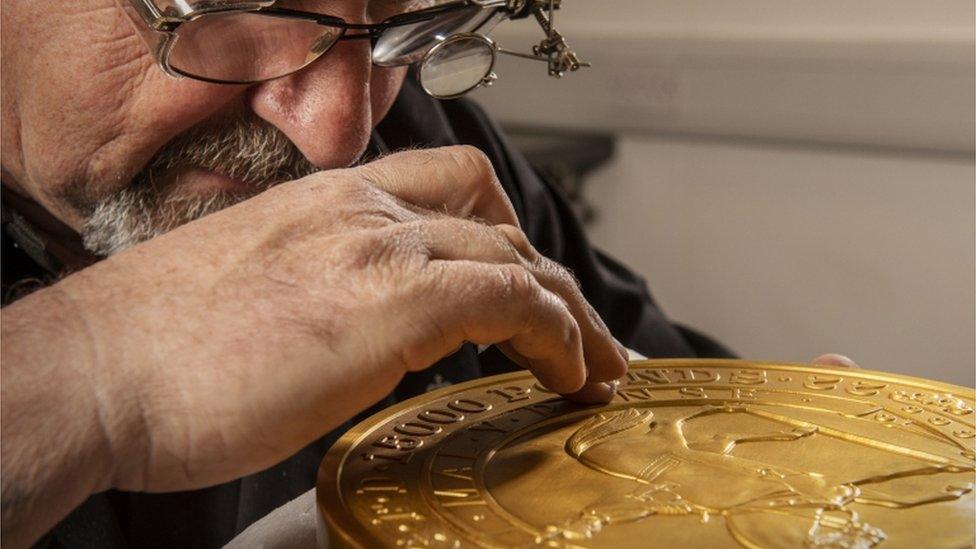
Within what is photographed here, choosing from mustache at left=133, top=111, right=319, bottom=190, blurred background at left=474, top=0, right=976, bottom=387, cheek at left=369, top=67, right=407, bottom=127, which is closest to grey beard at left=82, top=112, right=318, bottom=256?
mustache at left=133, top=111, right=319, bottom=190

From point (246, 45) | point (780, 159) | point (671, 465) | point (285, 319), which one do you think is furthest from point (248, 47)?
point (780, 159)

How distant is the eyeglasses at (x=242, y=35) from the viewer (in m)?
0.84

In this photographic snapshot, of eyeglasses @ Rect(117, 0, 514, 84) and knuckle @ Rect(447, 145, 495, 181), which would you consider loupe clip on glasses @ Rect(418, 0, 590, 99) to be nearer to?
eyeglasses @ Rect(117, 0, 514, 84)

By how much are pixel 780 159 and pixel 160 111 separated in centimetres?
149

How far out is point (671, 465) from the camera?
26.0 inches

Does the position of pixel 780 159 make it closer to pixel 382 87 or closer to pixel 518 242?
pixel 382 87

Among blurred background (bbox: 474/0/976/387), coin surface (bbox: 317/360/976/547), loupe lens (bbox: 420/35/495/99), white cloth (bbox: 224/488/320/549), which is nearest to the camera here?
coin surface (bbox: 317/360/976/547)

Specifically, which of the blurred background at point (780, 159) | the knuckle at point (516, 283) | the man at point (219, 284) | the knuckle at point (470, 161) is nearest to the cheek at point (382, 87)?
the man at point (219, 284)

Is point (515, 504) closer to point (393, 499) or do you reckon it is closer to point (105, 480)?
point (393, 499)

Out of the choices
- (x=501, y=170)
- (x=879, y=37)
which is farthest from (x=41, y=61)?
(x=879, y=37)

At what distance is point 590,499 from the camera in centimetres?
62

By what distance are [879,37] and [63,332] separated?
1689 mm

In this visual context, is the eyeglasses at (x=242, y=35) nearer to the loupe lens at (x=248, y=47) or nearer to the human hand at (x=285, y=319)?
the loupe lens at (x=248, y=47)

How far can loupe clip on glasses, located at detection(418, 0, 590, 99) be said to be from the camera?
96cm
